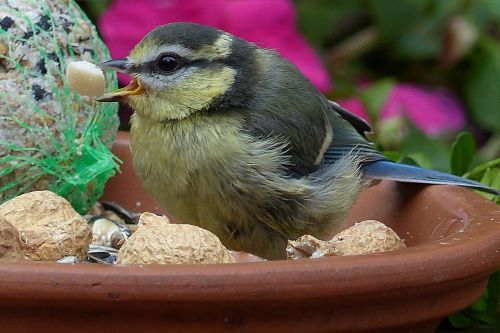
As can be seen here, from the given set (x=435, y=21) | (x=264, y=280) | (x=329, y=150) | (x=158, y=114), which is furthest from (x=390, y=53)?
(x=264, y=280)

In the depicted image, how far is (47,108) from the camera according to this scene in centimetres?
158

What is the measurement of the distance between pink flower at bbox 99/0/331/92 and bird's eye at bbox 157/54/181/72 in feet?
2.05

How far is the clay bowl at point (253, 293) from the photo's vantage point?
102 cm

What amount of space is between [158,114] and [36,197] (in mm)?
307

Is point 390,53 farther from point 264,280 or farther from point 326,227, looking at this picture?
point 264,280

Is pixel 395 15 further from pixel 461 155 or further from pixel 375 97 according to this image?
pixel 461 155

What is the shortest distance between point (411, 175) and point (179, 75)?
42 cm

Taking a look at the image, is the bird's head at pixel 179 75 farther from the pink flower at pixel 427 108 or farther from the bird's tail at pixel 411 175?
the pink flower at pixel 427 108

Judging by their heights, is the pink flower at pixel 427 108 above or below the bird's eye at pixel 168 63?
below

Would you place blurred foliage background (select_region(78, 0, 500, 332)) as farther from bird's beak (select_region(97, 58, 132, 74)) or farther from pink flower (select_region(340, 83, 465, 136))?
bird's beak (select_region(97, 58, 132, 74))

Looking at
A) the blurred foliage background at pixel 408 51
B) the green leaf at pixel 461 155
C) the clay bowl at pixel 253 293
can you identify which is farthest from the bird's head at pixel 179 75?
the blurred foliage background at pixel 408 51

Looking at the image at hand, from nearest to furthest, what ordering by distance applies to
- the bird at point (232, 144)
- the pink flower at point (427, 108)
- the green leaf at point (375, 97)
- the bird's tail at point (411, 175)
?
the bird at point (232, 144) < the bird's tail at point (411, 175) < the green leaf at point (375, 97) < the pink flower at point (427, 108)

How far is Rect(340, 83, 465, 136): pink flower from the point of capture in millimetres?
2529

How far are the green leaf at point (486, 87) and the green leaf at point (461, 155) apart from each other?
0.86 m
